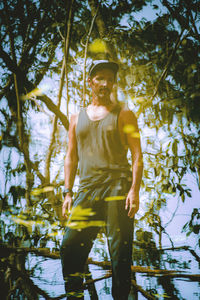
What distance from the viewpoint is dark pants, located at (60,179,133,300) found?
3.71ft

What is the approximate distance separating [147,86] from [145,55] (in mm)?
339

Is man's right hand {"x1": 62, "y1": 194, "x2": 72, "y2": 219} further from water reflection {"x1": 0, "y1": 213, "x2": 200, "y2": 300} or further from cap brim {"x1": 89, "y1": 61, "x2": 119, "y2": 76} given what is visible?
cap brim {"x1": 89, "y1": 61, "x2": 119, "y2": 76}

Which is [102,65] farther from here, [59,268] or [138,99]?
[59,268]

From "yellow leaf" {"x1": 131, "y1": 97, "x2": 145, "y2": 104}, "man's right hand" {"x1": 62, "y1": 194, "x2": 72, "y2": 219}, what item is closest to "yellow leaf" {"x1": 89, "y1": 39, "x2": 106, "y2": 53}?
"yellow leaf" {"x1": 131, "y1": 97, "x2": 145, "y2": 104}

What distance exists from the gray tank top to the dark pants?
8cm

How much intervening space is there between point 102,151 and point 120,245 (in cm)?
51

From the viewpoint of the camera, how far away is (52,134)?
150cm

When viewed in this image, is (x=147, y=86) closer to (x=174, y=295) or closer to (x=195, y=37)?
(x=195, y=37)

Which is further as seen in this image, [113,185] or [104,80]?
[104,80]

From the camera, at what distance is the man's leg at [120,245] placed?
1119 mm

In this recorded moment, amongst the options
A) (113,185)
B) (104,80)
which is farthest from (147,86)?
(113,185)

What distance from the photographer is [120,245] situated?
3.74ft

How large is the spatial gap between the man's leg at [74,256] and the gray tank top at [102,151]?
0.94ft

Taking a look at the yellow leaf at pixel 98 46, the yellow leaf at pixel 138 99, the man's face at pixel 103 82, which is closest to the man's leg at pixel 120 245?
the man's face at pixel 103 82
